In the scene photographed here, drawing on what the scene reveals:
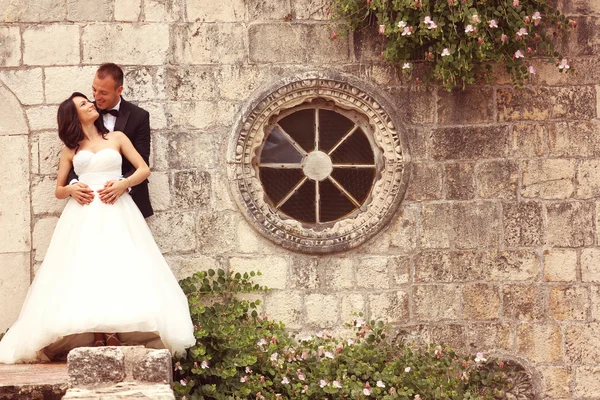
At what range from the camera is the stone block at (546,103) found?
7246 mm

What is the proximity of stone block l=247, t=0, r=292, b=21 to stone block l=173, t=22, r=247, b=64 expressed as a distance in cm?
13

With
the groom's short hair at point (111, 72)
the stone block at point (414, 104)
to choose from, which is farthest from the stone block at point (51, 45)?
the stone block at point (414, 104)

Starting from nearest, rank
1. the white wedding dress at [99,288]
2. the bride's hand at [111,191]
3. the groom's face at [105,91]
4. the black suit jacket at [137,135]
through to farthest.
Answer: the white wedding dress at [99,288] < the bride's hand at [111,191] < the groom's face at [105,91] < the black suit jacket at [137,135]

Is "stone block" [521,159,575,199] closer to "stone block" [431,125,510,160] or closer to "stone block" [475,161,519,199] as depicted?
"stone block" [475,161,519,199]

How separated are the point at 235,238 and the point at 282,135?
0.84 meters

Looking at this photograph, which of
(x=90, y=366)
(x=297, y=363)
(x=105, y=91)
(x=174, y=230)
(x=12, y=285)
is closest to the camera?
(x=90, y=366)

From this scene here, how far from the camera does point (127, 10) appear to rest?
705 centimetres

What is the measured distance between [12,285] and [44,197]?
2.14 ft

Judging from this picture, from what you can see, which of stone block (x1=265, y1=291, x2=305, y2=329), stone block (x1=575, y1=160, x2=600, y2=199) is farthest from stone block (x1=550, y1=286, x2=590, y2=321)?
stone block (x1=265, y1=291, x2=305, y2=329)

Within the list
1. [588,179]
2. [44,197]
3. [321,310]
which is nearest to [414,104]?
[588,179]

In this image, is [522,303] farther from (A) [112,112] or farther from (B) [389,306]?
(A) [112,112]

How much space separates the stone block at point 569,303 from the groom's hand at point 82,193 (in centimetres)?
336

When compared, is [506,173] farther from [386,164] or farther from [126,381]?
[126,381]

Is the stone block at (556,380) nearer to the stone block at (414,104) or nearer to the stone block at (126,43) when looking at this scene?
the stone block at (414,104)
